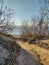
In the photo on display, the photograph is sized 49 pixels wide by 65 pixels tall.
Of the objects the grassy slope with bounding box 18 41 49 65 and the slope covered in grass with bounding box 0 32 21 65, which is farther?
the grassy slope with bounding box 18 41 49 65

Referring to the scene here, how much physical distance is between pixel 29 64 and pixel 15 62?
955 millimetres

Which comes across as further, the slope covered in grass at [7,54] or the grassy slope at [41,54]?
the grassy slope at [41,54]

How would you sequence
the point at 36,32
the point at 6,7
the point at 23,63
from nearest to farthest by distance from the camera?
1. the point at 23,63
2. the point at 6,7
3. the point at 36,32

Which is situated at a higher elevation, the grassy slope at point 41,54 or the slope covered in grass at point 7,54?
the slope covered in grass at point 7,54

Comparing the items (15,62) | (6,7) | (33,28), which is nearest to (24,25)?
(33,28)

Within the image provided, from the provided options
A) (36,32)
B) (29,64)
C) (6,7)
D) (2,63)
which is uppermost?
(6,7)

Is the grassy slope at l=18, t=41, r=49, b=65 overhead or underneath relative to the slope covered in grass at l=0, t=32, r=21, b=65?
underneath

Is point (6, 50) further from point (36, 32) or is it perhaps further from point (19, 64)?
point (36, 32)

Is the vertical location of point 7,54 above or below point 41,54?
above

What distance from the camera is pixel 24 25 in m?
30.9

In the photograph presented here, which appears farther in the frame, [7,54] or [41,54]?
[41,54]

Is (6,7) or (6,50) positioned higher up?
(6,7)

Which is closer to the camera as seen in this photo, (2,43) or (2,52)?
(2,52)

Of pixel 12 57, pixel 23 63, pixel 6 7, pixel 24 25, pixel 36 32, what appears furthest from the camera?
pixel 24 25
